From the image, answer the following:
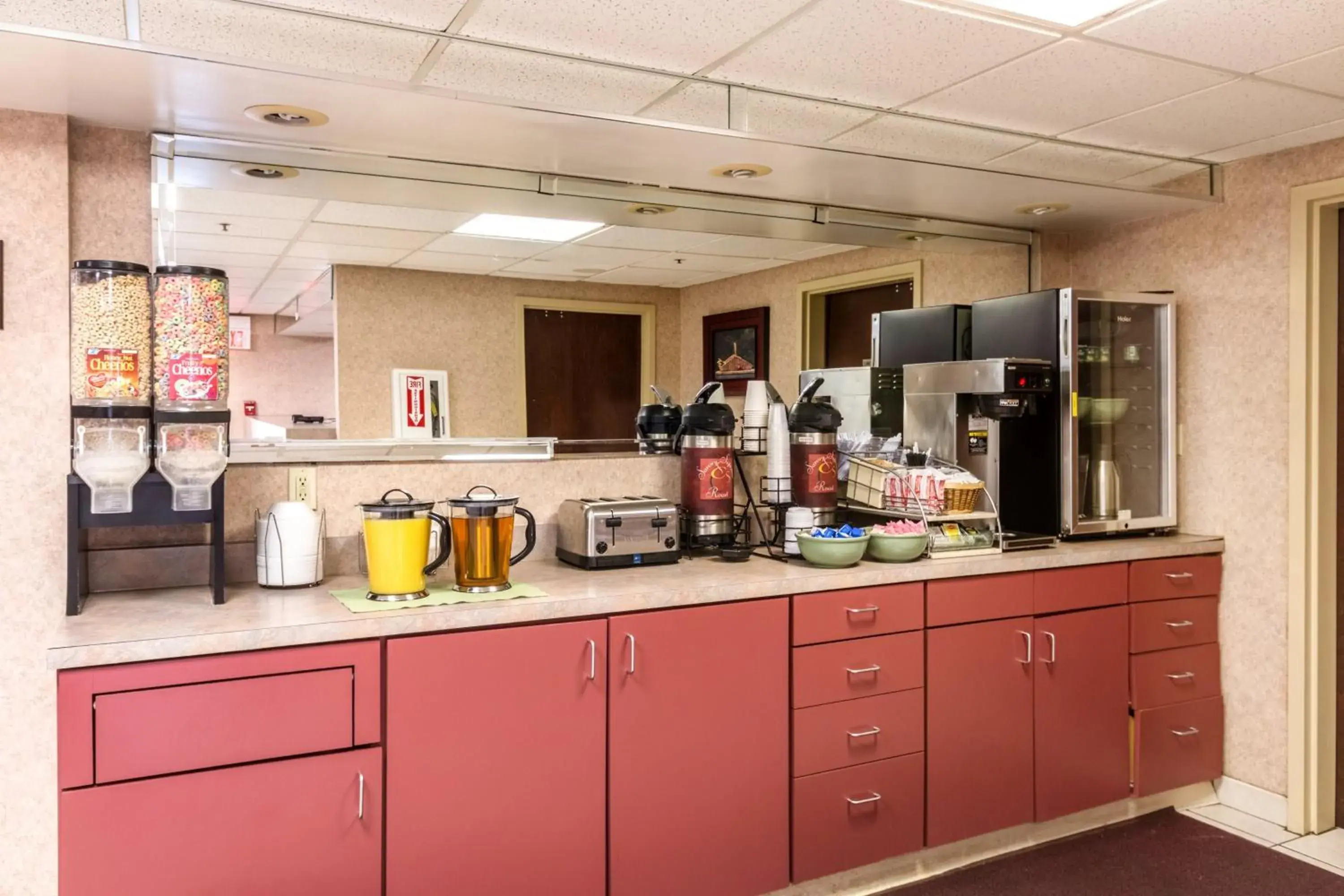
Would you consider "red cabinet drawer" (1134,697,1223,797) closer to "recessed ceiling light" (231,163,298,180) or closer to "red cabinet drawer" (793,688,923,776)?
"red cabinet drawer" (793,688,923,776)

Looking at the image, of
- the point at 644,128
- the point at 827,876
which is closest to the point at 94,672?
the point at 644,128

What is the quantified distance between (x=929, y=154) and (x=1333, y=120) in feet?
3.84

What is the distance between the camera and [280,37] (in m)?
2.32

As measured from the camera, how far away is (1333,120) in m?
2.87

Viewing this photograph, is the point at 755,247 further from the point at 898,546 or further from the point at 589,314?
the point at 898,546

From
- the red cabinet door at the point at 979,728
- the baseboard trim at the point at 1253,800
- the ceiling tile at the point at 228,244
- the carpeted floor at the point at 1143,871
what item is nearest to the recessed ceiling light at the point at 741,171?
the ceiling tile at the point at 228,244

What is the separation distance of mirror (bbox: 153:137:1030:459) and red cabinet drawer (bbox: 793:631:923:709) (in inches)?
38.6

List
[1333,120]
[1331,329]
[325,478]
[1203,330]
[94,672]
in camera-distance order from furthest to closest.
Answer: [1203,330]
[1331,329]
[1333,120]
[325,478]
[94,672]

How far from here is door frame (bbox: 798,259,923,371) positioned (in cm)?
367

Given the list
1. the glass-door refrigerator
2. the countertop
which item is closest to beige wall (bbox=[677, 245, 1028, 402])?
the glass-door refrigerator

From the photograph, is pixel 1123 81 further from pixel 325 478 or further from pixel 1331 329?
pixel 325 478

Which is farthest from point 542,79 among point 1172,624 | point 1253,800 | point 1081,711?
point 1253,800

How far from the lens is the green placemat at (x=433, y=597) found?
220cm

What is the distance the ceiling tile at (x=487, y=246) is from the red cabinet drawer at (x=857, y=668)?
61.1 inches
